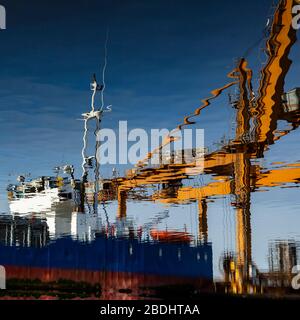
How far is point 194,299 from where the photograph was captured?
2534 centimetres

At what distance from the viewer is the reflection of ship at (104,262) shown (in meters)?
24.7

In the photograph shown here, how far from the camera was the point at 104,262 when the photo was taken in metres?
25.6

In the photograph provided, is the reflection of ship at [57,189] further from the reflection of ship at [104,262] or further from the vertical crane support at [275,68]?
the vertical crane support at [275,68]

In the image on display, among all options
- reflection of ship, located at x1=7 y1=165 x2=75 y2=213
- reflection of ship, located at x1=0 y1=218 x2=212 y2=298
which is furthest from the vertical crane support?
reflection of ship, located at x1=7 y1=165 x2=75 y2=213

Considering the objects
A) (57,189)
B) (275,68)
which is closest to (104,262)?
(57,189)

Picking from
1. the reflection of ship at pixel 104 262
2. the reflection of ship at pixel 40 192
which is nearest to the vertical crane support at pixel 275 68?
the reflection of ship at pixel 104 262

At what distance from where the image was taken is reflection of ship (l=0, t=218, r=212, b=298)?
24.7 m

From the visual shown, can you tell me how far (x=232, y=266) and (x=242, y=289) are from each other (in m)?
1.58

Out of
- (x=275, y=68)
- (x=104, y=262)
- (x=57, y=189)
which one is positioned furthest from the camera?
(x=57, y=189)

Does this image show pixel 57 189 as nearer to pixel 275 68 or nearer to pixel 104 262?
pixel 104 262
